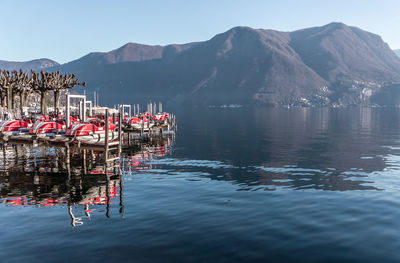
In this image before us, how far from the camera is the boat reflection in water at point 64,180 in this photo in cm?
1897

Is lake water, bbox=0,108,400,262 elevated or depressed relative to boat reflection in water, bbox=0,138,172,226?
depressed

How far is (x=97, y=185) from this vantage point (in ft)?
75.5

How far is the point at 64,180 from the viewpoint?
79.2 ft

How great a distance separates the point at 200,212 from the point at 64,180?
37.6 ft

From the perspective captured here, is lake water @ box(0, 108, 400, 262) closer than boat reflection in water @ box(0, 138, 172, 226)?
Yes

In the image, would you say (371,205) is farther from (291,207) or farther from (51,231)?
(51,231)

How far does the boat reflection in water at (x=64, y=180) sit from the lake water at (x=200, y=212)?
0.35 ft

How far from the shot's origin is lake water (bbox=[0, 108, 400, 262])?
13086 mm

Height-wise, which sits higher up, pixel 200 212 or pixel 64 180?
pixel 64 180

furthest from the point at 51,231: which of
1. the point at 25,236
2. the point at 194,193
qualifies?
the point at 194,193

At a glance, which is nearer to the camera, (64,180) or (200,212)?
(200,212)

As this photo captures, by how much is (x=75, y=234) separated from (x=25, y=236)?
2023 millimetres

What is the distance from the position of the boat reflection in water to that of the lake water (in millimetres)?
106

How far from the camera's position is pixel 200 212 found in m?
17.8
